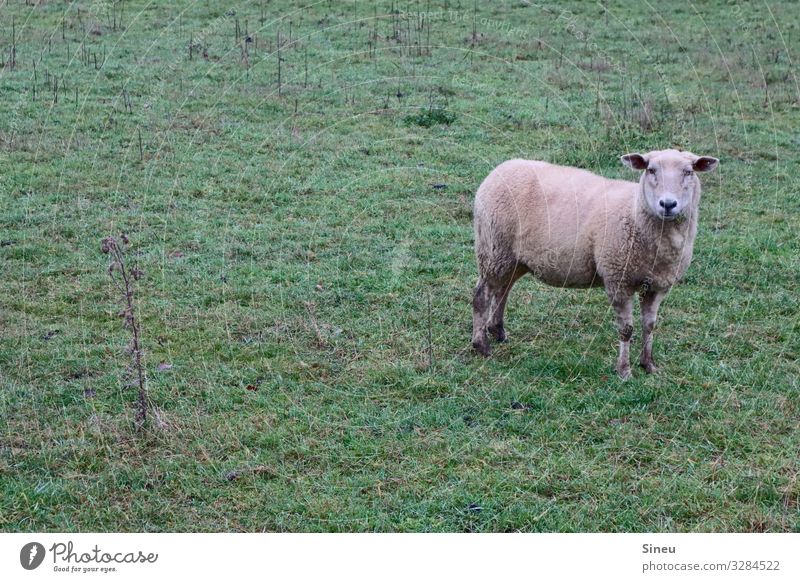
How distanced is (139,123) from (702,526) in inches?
443

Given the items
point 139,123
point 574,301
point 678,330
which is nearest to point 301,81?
point 139,123

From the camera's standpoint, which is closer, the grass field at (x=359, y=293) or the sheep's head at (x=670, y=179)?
the grass field at (x=359, y=293)

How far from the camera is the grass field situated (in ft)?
19.9

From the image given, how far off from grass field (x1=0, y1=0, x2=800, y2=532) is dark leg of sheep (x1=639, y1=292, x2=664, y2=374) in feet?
0.46

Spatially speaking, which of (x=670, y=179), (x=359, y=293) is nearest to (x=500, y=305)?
(x=359, y=293)

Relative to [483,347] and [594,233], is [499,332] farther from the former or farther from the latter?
[594,233]

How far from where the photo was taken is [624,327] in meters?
7.55

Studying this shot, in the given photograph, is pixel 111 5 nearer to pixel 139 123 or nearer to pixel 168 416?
pixel 139 123

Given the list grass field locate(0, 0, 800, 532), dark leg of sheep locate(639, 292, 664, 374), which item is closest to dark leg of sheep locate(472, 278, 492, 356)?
grass field locate(0, 0, 800, 532)

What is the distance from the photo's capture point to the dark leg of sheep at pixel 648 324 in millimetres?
7598

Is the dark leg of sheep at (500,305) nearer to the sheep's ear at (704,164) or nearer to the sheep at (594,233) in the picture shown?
the sheep at (594,233)

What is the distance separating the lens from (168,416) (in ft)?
22.4

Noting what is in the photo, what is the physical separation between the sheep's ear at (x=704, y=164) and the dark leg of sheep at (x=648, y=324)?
42.5 inches
